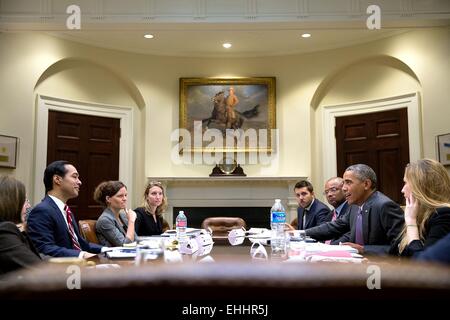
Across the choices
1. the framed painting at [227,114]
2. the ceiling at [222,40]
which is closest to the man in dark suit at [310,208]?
the ceiling at [222,40]

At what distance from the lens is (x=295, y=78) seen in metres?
6.77

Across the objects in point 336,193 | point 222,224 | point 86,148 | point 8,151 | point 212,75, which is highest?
point 212,75

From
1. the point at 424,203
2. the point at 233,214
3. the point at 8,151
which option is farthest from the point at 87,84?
the point at 424,203

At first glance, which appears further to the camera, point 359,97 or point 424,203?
point 359,97

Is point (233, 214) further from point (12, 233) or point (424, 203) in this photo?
point (12, 233)

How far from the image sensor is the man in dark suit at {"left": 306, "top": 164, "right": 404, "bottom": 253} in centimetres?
247

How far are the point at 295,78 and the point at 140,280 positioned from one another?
6.44 metres

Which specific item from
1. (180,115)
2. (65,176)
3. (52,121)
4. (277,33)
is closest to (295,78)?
(277,33)

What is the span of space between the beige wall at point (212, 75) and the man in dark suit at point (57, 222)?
3547 mm

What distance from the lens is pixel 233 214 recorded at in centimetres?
670

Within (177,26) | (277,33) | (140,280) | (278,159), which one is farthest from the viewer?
(278,159)

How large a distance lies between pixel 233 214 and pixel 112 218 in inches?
151

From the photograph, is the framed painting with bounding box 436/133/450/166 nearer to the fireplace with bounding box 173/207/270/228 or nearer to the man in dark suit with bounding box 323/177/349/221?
the man in dark suit with bounding box 323/177/349/221
